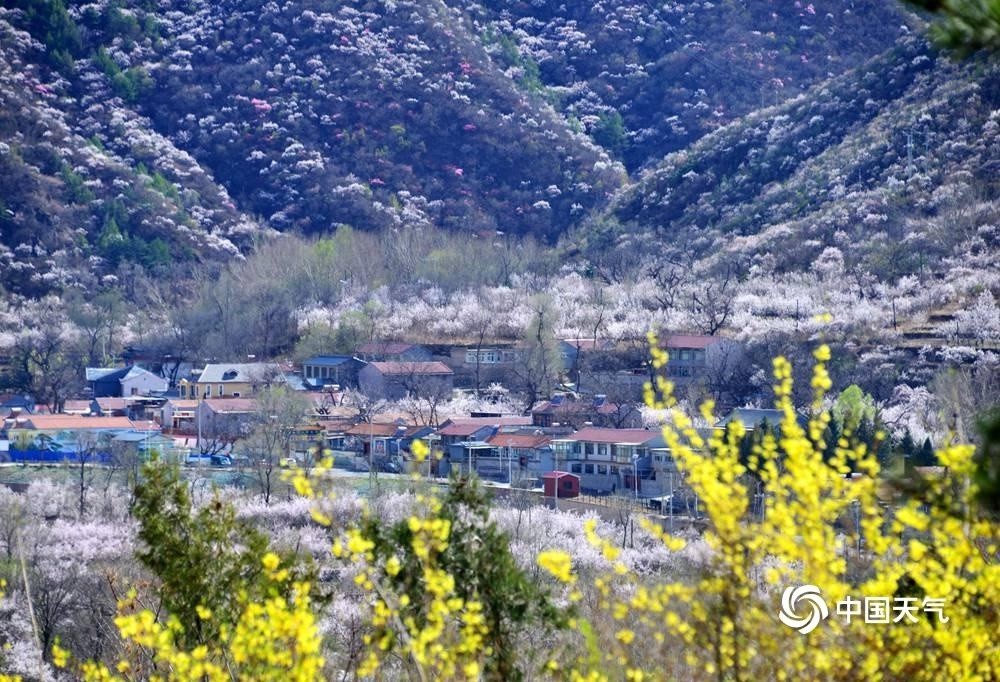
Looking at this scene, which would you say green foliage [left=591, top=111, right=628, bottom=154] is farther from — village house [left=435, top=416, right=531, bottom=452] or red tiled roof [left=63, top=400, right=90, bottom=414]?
village house [left=435, top=416, right=531, bottom=452]

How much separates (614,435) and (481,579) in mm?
21396

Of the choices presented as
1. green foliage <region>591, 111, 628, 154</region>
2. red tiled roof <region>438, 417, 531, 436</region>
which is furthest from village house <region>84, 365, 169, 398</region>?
green foliage <region>591, 111, 628, 154</region>

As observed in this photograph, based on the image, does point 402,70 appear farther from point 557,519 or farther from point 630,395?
point 557,519

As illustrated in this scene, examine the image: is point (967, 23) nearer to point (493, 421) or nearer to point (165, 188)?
point (493, 421)

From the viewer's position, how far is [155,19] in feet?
243

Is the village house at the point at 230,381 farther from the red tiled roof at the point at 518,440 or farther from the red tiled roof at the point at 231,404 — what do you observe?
the red tiled roof at the point at 518,440

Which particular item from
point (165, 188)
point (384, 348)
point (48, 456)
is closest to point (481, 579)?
point (48, 456)

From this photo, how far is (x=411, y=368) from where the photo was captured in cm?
3747

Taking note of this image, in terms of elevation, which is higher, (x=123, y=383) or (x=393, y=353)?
(x=393, y=353)

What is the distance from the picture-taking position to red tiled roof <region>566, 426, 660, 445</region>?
28.0 m

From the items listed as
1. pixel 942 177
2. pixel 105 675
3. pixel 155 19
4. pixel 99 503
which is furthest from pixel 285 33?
pixel 105 675

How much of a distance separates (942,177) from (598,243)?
13.0 metres

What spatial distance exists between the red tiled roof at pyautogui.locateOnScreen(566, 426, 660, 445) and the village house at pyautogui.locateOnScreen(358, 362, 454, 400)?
26.0ft

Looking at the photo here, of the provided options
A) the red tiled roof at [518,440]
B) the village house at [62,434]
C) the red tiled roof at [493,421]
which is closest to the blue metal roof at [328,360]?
the village house at [62,434]
